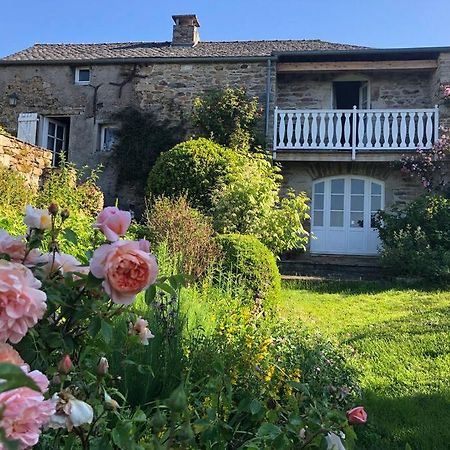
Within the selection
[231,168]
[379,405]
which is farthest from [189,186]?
[379,405]

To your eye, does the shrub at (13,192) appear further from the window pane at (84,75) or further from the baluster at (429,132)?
the baluster at (429,132)

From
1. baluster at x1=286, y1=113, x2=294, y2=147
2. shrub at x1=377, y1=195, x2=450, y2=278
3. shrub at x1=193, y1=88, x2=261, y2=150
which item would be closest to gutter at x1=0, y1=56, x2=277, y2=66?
shrub at x1=193, y1=88, x2=261, y2=150

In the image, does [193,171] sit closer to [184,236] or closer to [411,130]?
[184,236]

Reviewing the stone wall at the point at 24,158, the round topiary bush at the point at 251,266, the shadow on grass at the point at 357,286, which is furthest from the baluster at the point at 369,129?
the stone wall at the point at 24,158

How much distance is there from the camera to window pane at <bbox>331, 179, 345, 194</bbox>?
13.4 m

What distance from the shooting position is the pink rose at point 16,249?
126 cm

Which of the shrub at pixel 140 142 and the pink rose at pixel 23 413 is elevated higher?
the shrub at pixel 140 142

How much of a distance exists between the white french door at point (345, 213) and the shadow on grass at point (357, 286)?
360 cm

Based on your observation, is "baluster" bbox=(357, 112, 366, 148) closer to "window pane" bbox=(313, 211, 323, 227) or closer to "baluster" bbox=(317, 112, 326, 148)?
"baluster" bbox=(317, 112, 326, 148)

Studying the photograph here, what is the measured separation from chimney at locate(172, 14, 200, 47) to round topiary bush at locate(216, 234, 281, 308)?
1121cm

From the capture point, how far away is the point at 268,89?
1355cm

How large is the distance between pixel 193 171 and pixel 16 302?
1010 cm

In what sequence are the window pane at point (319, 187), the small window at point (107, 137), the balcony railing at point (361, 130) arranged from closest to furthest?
the balcony railing at point (361, 130)
the window pane at point (319, 187)
the small window at point (107, 137)

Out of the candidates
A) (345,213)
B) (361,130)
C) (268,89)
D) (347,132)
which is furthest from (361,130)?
(268,89)
